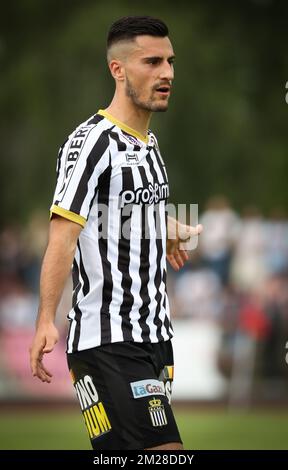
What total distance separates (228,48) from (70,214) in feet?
72.8

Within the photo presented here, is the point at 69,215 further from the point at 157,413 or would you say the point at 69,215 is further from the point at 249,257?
the point at 249,257

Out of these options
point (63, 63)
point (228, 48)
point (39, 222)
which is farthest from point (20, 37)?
point (39, 222)

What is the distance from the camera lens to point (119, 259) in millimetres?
5984

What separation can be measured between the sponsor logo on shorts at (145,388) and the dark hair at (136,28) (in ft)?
5.37

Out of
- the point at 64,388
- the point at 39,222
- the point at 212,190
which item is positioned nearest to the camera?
the point at 64,388

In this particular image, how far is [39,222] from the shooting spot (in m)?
20.3

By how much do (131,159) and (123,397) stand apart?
111cm

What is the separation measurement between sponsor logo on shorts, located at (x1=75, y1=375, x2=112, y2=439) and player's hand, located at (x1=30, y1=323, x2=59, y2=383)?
0.32 m

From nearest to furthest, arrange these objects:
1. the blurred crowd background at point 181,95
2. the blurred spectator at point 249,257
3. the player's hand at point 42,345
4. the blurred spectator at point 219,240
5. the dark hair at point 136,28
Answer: the player's hand at point 42,345, the dark hair at point 136,28, the blurred spectator at point 249,257, the blurred spectator at point 219,240, the blurred crowd background at point 181,95

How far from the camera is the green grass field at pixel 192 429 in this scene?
1200cm

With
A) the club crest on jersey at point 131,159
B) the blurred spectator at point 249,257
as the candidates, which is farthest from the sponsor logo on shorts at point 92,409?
the blurred spectator at point 249,257

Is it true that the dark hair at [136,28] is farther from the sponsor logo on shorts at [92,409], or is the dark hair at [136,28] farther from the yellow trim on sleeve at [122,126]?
the sponsor logo on shorts at [92,409]

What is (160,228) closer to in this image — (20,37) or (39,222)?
(39,222)

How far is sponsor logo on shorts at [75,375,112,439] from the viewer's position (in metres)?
5.87
